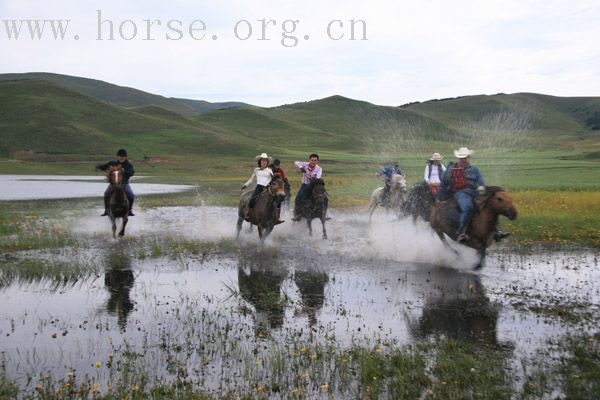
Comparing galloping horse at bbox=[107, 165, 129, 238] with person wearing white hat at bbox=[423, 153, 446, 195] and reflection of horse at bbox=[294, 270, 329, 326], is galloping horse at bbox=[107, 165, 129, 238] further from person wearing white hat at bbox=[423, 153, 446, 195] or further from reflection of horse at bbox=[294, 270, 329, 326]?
person wearing white hat at bbox=[423, 153, 446, 195]

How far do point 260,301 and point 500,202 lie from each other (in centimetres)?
614

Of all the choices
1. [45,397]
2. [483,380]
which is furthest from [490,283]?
[45,397]

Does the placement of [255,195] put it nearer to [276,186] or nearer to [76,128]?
[276,186]

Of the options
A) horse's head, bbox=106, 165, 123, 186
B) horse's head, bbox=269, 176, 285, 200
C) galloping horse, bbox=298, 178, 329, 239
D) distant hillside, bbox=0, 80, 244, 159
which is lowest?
galloping horse, bbox=298, 178, 329, 239

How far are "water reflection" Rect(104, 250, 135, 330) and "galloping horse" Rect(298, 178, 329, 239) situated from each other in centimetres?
657

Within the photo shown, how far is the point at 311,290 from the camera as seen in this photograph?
1203 cm

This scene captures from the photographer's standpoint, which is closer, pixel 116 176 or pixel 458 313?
pixel 458 313

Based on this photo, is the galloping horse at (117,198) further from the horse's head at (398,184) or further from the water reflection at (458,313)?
the water reflection at (458,313)

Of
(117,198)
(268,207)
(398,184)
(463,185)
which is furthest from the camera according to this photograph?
(398,184)

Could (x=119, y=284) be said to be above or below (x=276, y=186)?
below

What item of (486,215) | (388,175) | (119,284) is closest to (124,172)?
(119,284)

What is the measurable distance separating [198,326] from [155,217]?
16.9m

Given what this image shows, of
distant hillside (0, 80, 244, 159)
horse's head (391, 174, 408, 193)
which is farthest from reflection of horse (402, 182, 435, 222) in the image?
distant hillside (0, 80, 244, 159)

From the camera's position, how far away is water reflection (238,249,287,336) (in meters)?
9.89
